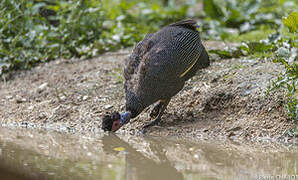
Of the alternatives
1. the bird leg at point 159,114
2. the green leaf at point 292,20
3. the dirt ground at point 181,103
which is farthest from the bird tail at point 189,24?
the green leaf at point 292,20

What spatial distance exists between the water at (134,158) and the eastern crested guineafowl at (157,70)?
36 centimetres

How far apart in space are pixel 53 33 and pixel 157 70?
3.83m

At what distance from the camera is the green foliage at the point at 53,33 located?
307 inches

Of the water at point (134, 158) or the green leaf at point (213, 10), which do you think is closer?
the water at point (134, 158)

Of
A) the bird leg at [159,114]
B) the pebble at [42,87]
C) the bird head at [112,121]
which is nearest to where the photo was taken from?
the bird head at [112,121]

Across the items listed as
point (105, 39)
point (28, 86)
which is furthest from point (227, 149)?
point (105, 39)

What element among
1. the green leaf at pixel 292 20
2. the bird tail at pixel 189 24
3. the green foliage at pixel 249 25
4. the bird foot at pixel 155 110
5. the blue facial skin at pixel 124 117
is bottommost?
the bird foot at pixel 155 110

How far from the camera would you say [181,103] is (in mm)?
5785

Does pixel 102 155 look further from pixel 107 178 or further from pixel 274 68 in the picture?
pixel 274 68

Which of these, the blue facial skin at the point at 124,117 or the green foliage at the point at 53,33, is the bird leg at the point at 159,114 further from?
the green foliage at the point at 53,33

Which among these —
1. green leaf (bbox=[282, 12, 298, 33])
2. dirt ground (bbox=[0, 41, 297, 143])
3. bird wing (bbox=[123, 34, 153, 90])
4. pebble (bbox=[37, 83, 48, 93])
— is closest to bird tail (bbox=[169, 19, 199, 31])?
bird wing (bbox=[123, 34, 153, 90])

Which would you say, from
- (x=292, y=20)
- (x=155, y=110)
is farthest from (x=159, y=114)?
(x=292, y=20)

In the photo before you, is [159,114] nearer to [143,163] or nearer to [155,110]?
[155,110]

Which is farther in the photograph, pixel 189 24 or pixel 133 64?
pixel 189 24
